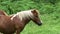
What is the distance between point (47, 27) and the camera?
9.50 metres

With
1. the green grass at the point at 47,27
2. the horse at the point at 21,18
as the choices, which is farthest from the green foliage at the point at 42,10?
the horse at the point at 21,18

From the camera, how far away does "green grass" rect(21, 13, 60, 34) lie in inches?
354

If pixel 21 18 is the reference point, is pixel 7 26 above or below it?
below

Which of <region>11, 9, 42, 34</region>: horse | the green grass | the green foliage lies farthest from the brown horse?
the green foliage

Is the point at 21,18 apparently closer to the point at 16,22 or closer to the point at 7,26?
the point at 16,22

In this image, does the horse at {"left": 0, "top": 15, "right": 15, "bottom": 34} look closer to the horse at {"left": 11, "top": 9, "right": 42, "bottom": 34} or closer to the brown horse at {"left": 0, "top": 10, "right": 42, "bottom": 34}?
the brown horse at {"left": 0, "top": 10, "right": 42, "bottom": 34}

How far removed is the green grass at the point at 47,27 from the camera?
899 cm

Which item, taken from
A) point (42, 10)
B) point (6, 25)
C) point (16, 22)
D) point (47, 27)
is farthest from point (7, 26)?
point (42, 10)

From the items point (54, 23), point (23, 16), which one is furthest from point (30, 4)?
point (23, 16)

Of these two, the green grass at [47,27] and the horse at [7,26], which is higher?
the horse at [7,26]

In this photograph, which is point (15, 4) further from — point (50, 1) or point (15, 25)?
point (15, 25)

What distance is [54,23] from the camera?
10.2 m

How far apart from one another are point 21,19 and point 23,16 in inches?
4.0

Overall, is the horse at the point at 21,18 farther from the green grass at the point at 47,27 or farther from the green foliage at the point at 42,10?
the green foliage at the point at 42,10
